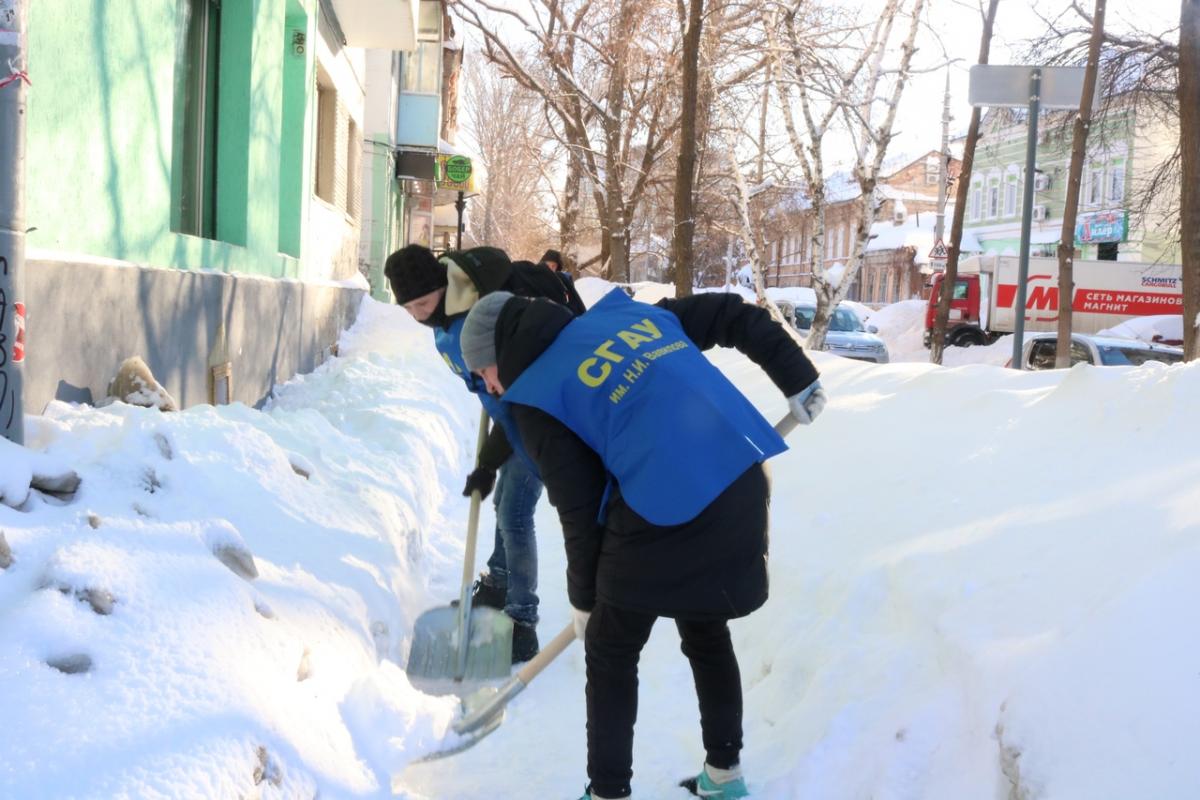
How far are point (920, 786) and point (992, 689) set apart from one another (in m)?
0.30

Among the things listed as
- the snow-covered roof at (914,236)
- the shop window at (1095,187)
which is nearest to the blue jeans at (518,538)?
the shop window at (1095,187)

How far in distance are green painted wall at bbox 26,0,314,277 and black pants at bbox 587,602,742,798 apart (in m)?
2.57

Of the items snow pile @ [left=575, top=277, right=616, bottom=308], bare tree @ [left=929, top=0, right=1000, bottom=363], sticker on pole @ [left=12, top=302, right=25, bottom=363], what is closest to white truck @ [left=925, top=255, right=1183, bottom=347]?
bare tree @ [left=929, top=0, right=1000, bottom=363]

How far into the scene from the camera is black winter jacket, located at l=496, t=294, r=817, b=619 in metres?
2.52

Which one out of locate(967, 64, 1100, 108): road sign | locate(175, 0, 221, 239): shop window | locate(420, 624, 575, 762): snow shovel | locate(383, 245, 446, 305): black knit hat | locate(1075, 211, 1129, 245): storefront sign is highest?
locate(1075, 211, 1129, 245): storefront sign

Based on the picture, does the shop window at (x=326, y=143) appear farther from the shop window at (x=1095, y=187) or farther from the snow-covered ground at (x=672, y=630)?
the shop window at (x=1095, y=187)

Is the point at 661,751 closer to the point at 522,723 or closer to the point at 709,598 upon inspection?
the point at 522,723

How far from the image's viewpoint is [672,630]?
455 centimetres

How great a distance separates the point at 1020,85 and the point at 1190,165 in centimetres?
532

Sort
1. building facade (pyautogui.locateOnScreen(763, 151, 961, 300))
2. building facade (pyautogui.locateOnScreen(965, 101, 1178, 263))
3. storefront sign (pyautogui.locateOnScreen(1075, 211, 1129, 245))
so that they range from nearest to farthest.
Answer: building facade (pyautogui.locateOnScreen(965, 101, 1178, 263)) < storefront sign (pyautogui.locateOnScreen(1075, 211, 1129, 245)) < building facade (pyautogui.locateOnScreen(763, 151, 961, 300))

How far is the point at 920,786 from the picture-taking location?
8.72 feet

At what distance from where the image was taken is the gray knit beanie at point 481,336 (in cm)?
265

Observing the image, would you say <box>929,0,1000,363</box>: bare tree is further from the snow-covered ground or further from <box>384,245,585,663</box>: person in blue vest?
<box>384,245,585,663</box>: person in blue vest

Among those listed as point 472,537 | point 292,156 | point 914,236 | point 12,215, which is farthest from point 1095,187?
point 12,215
